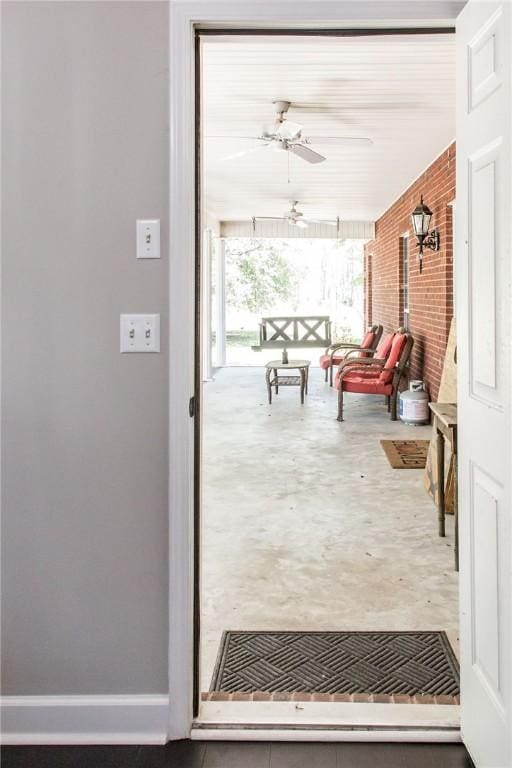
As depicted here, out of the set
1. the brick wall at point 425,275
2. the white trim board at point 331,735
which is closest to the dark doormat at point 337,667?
the white trim board at point 331,735

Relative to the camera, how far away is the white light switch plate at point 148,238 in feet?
5.79

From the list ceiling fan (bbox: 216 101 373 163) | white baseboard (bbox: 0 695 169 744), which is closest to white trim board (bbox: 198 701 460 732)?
white baseboard (bbox: 0 695 169 744)

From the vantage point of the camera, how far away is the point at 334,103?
4488 mm

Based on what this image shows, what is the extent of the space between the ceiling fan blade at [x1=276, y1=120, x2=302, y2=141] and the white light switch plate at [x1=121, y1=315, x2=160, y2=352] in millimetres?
3022

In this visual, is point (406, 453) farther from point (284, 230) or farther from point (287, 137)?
point (284, 230)

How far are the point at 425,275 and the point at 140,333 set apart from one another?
5577mm

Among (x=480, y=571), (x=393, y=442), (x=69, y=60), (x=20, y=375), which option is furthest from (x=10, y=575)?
(x=393, y=442)

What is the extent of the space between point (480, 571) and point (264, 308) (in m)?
13.5

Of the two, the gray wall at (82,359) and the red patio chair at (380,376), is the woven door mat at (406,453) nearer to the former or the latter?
the red patio chair at (380,376)

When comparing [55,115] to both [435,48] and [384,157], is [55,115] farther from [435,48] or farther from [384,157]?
[384,157]

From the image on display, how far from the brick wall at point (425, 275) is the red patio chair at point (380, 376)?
0.97 feet

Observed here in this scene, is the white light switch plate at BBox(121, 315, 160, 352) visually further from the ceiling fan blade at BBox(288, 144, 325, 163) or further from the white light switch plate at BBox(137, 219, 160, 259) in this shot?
the ceiling fan blade at BBox(288, 144, 325, 163)

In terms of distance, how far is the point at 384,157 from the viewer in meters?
6.19

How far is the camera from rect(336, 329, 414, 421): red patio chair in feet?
21.8
